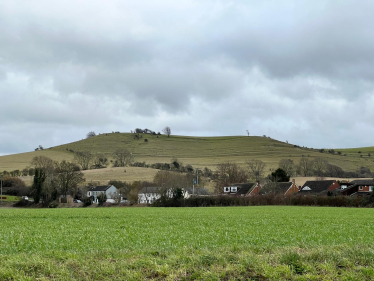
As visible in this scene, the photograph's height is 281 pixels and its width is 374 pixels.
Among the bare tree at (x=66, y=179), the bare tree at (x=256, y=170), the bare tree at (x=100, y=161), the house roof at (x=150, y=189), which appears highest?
the bare tree at (x=100, y=161)

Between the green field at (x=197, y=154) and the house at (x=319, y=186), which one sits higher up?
the green field at (x=197, y=154)

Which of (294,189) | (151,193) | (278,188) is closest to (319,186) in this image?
(294,189)

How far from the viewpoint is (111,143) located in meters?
196

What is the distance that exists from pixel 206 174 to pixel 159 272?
129953 millimetres

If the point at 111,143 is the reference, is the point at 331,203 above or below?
below

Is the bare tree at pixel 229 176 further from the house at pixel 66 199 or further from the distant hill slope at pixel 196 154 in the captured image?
the house at pixel 66 199

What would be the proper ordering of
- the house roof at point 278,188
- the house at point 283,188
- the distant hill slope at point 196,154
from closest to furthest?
the house roof at point 278,188 < the house at point 283,188 < the distant hill slope at point 196,154

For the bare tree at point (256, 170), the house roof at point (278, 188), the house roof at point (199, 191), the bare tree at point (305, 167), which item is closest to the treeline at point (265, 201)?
the house roof at point (278, 188)

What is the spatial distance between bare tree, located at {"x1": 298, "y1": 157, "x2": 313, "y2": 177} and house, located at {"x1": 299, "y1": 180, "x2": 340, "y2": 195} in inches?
1093

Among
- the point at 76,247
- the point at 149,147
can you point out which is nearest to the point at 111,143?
the point at 149,147

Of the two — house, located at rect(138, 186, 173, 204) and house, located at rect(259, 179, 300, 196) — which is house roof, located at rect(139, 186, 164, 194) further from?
house, located at rect(259, 179, 300, 196)

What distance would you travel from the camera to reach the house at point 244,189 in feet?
358

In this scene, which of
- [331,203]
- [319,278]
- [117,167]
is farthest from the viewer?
[117,167]

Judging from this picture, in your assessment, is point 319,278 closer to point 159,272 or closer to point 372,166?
point 159,272
